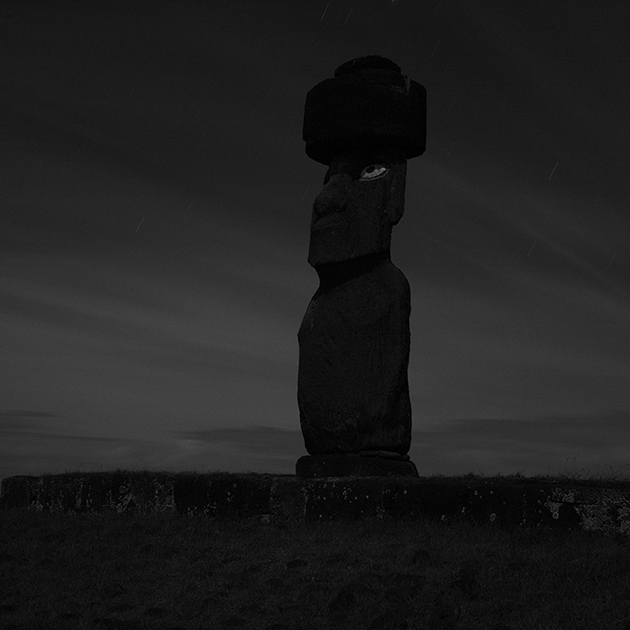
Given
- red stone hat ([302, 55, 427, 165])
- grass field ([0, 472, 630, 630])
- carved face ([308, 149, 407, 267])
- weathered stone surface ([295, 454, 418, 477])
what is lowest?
grass field ([0, 472, 630, 630])

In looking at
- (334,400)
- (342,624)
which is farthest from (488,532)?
(334,400)

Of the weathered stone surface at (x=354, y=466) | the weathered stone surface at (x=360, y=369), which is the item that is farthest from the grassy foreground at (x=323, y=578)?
the weathered stone surface at (x=360, y=369)

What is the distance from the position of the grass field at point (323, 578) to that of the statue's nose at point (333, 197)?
3.86 metres

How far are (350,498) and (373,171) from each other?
4031 millimetres

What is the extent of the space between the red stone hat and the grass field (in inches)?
184

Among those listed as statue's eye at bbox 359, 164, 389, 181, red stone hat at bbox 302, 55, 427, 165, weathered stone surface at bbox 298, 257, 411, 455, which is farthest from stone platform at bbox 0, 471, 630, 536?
red stone hat at bbox 302, 55, 427, 165

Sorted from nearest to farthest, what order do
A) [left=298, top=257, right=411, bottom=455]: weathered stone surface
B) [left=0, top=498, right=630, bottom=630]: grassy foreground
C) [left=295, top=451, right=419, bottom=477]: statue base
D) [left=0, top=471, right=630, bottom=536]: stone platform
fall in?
1. [left=0, top=498, right=630, bottom=630]: grassy foreground
2. [left=0, top=471, right=630, bottom=536]: stone platform
3. [left=295, top=451, right=419, bottom=477]: statue base
4. [left=298, top=257, right=411, bottom=455]: weathered stone surface

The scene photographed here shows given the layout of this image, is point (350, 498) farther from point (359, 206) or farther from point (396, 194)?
point (396, 194)

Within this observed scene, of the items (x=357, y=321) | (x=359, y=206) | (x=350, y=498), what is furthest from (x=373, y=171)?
(x=350, y=498)

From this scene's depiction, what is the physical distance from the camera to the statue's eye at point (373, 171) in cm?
1013

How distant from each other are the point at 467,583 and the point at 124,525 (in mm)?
4240

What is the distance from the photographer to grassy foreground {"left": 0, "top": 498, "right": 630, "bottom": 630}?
538 centimetres

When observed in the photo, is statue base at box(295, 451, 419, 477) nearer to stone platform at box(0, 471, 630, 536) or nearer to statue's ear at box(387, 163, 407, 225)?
stone platform at box(0, 471, 630, 536)

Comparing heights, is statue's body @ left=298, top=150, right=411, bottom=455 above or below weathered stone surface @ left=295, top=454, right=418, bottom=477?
above
